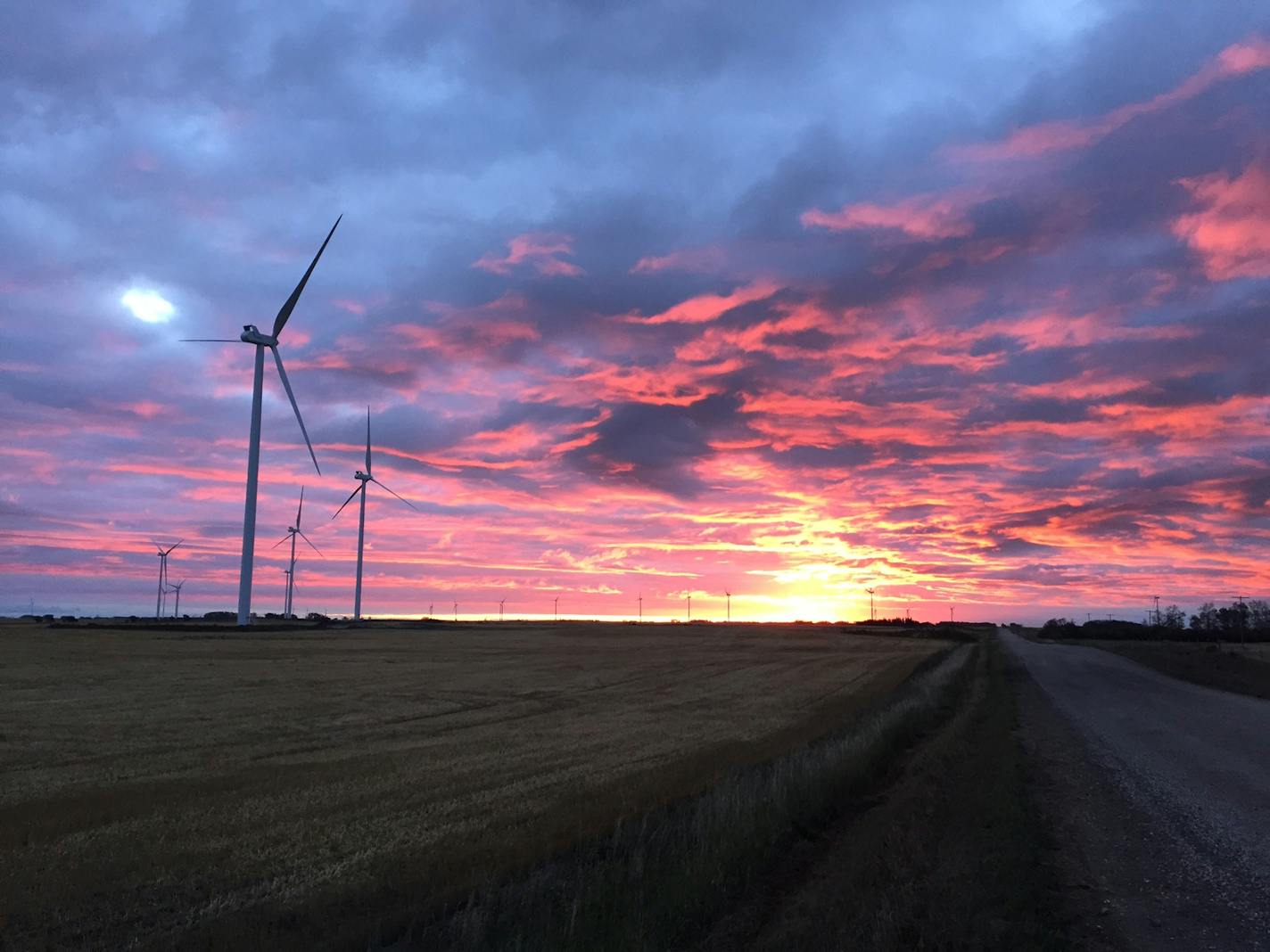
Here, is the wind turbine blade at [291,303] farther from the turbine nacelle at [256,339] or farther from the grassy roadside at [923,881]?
the grassy roadside at [923,881]

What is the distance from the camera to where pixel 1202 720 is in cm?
2911

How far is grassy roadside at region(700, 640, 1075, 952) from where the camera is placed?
28.7 feet

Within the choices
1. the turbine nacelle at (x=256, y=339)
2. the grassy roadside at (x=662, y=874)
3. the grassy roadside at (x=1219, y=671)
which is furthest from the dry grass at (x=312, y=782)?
the turbine nacelle at (x=256, y=339)

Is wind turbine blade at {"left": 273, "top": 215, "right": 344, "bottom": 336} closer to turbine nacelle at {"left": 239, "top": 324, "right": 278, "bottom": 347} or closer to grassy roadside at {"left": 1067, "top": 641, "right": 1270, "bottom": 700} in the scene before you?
turbine nacelle at {"left": 239, "top": 324, "right": 278, "bottom": 347}

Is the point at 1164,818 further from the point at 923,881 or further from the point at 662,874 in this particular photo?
the point at 662,874

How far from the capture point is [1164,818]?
46.7ft

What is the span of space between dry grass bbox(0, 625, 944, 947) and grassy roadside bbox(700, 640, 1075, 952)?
147 inches

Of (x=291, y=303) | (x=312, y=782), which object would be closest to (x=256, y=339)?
(x=291, y=303)

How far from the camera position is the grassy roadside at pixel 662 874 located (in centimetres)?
904

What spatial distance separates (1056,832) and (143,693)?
3761cm

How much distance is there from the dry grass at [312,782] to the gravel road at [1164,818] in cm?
706

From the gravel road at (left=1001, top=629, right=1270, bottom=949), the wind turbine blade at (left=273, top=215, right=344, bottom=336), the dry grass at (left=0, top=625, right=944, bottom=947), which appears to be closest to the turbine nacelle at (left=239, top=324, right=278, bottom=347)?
the wind turbine blade at (left=273, top=215, right=344, bottom=336)

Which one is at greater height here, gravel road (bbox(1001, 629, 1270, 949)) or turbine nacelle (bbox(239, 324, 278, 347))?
turbine nacelle (bbox(239, 324, 278, 347))

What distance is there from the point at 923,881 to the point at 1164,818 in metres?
6.79
